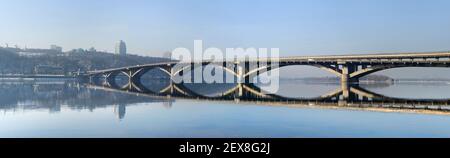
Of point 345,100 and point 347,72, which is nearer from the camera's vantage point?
point 345,100

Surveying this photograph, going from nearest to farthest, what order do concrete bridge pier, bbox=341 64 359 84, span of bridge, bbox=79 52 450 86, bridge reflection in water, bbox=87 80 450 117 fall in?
bridge reflection in water, bbox=87 80 450 117 < span of bridge, bbox=79 52 450 86 < concrete bridge pier, bbox=341 64 359 84

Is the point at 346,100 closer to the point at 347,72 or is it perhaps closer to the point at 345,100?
the point at 345,100

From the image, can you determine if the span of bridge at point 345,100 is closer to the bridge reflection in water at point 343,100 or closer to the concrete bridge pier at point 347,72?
the bridge reflection in water at point 343,100

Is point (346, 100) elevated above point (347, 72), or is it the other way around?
point (347, 72)

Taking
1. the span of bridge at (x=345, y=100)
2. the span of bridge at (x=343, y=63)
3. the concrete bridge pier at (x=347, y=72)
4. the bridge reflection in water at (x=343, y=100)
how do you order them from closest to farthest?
the bridge reflection in water at (x=343, y=100) → the span of bridge at (x=345, y=100) → the span of bridge at (x=343, y=63) → the concrete bridge pier at (x=347, y=72)

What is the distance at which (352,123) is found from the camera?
17984 millimetres

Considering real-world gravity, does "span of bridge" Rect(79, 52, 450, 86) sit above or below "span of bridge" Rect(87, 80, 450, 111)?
above

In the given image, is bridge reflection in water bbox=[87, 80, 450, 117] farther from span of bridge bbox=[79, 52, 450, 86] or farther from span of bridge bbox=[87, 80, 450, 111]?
span of bridge bbox=[79, 52, 450, 86]

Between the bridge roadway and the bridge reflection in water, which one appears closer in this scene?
the bridge reflection in water

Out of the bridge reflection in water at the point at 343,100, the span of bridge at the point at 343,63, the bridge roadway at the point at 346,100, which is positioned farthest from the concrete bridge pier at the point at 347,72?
the bridge roadway at the point at 346,100

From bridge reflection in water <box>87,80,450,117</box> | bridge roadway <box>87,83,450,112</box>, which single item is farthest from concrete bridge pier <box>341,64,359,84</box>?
bridge roadway <box>87,83,450,112</box>

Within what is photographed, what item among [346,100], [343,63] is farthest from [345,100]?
[343,63]
